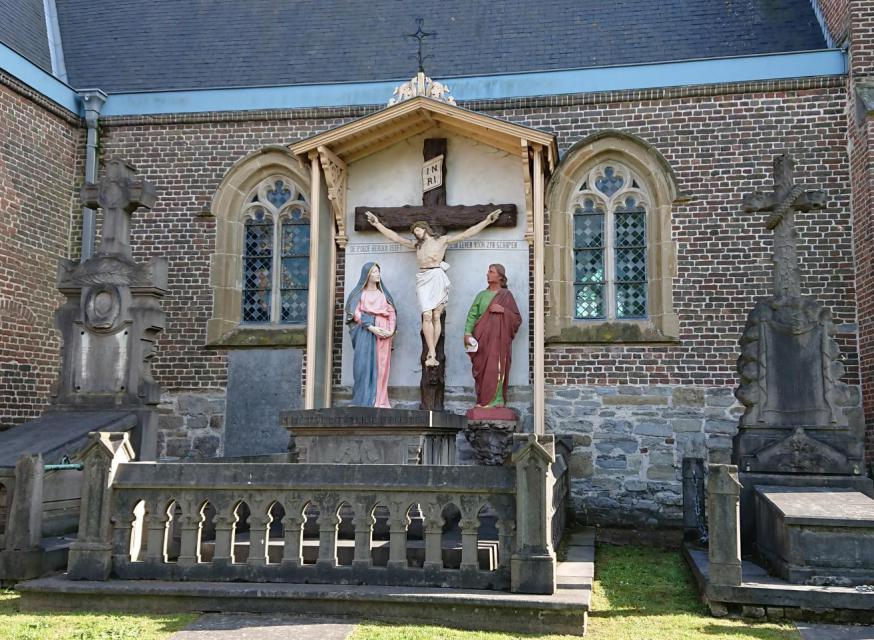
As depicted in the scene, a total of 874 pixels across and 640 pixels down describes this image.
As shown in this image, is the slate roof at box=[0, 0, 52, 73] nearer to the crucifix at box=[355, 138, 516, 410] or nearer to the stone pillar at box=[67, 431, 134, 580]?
the crucifix at box=[355, 138, 516, 410]

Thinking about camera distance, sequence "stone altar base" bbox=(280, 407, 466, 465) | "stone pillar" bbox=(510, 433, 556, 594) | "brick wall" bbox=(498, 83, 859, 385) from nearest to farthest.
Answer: "stone pillar" bbox=(510, 433, 556, 594) < "stone altar base" bbox=(280, 407, 466, 465) < "brick wall" bbox=(498, 83, 859, 385)

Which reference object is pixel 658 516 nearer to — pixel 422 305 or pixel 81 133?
pixel 422 305

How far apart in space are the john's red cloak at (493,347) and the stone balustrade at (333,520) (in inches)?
169

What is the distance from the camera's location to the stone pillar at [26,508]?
22.8ft

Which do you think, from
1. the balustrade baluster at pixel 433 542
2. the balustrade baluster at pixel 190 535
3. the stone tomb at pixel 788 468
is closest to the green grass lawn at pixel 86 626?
the balustrade baluster at pixel 190 535

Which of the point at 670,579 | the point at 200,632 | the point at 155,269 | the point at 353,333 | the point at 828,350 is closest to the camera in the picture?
the point at 200,632

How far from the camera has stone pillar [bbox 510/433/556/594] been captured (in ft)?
19.5

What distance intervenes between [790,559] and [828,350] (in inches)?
104

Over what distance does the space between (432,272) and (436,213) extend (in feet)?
3.33

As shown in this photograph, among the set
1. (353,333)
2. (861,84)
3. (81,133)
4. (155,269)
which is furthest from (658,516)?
(81,133)

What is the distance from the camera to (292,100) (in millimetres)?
12836

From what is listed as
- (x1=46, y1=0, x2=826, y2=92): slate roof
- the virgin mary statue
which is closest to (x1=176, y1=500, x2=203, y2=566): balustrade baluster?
the virgin mary statue

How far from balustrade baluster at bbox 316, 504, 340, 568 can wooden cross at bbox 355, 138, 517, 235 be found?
5879 millimetres

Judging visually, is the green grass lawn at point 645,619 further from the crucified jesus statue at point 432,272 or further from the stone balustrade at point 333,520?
the crucified jesus statue at point 432,272
